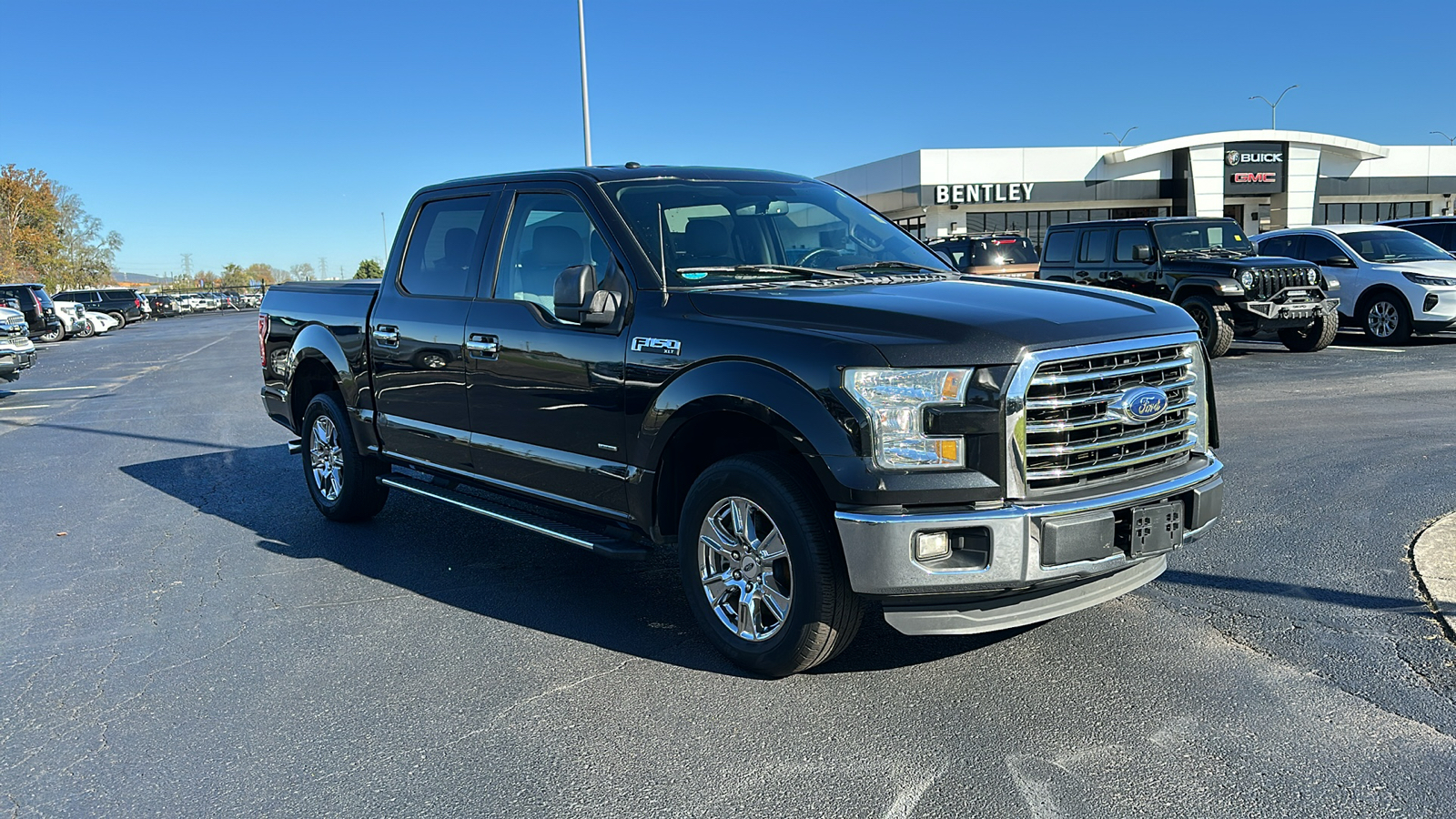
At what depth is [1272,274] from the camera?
14875 mm

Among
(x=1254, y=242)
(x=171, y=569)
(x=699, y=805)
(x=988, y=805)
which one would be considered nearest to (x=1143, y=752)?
(x=988, y=805)

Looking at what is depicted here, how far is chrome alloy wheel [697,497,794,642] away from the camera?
164 inches

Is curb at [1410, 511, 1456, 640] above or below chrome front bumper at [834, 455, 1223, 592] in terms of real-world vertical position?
below

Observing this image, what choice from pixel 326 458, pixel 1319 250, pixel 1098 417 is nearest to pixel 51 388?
pixel 326 458

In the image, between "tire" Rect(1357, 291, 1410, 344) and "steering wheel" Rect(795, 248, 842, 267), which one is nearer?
"steering wheel" Rect(795, 248, 842, 267)

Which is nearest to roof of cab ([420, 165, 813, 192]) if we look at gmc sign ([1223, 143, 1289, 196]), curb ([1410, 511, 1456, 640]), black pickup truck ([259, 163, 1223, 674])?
black pickup truck ([259, 163, 1223, 674])

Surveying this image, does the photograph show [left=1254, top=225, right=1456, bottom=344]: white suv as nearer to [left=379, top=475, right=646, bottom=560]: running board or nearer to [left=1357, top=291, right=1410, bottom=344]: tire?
[left=1357, top=291, right=1410, bottom=344]: tire

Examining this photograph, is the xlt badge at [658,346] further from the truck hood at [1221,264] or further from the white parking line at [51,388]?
the white parking line at [51,388]

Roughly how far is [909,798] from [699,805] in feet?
2.04

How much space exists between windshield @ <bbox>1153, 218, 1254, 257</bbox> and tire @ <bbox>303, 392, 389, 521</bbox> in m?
12.3

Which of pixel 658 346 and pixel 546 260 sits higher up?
pixel 546 260

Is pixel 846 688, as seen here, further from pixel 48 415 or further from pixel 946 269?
pixel 48 415

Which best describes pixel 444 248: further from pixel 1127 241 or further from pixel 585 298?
pixel 1127 241

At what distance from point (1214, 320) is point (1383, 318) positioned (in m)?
3.76
